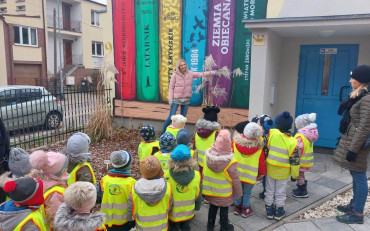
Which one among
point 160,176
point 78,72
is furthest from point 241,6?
point 78,72

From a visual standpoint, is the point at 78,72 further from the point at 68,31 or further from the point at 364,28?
the point at 364,28

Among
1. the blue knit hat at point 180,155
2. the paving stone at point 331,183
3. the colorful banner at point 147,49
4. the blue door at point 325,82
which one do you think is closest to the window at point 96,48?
the colorful banner at point 147,49

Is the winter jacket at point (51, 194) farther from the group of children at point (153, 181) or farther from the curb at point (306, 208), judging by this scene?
the curb at point (306, 208)

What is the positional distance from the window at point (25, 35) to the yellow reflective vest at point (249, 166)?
24.3 metres

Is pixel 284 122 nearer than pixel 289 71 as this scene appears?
Yes

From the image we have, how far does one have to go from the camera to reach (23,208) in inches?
79.2

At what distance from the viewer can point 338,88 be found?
6.23 m

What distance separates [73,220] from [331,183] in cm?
424

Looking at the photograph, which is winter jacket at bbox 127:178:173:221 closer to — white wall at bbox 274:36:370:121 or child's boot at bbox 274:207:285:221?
child's boot at bbox 274:207:285:221

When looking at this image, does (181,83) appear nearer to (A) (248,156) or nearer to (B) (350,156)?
(A) (248,156)

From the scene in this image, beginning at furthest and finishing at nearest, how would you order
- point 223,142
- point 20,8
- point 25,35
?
point 20,8
point 25,35
point 223,142

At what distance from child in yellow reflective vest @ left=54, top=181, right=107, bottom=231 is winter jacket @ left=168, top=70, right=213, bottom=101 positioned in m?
4.57

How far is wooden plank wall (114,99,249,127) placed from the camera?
693cm

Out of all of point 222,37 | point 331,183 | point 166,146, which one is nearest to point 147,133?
point 166,146
